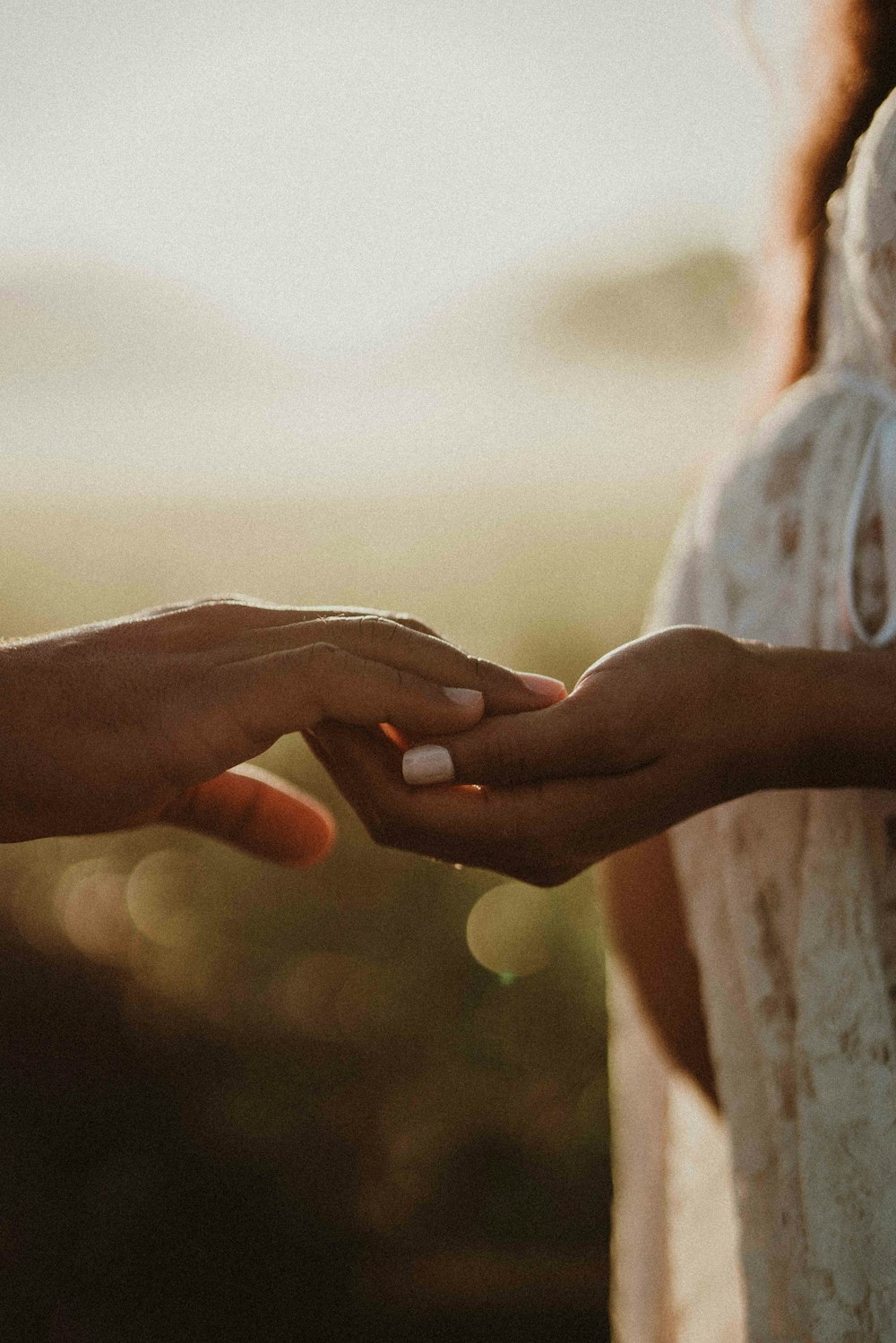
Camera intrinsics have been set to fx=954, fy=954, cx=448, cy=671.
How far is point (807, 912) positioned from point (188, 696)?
0.76 meters

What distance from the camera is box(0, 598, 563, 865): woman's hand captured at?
3.22ft

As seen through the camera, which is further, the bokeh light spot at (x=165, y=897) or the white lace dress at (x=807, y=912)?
the bokeh light spot at (x=165, y=897)

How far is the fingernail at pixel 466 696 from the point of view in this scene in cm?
106

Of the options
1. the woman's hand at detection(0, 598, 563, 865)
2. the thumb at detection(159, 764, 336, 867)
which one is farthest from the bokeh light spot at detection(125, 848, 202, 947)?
the woman's hand at detection(0, 598, 563, 865)

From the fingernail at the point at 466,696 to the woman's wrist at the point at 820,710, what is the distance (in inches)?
11.3

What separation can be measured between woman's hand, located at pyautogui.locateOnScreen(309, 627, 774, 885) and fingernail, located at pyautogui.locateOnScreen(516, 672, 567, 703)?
7 centimetres

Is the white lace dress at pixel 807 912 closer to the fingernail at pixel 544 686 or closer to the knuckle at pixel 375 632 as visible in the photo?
the fingernail at pixel 544 686

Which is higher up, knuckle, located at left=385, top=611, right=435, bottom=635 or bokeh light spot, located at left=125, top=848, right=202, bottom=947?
knuckle, located at left=385, top=611, right=435, bottom=635

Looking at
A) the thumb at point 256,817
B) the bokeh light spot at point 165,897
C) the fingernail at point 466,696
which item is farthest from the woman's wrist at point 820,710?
the bokeh light spot at point 165,897

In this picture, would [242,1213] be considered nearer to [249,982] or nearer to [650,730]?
[249,982]

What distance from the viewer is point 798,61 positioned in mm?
1516

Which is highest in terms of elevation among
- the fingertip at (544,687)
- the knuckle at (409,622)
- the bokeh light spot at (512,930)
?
the knuckle at (409,622)

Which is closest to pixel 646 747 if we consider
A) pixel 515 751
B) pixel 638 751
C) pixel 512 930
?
pixel 638 751

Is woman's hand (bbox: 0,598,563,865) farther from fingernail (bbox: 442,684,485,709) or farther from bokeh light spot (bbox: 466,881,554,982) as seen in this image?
bokeh light spot (bbox: 466,881,554,982)
